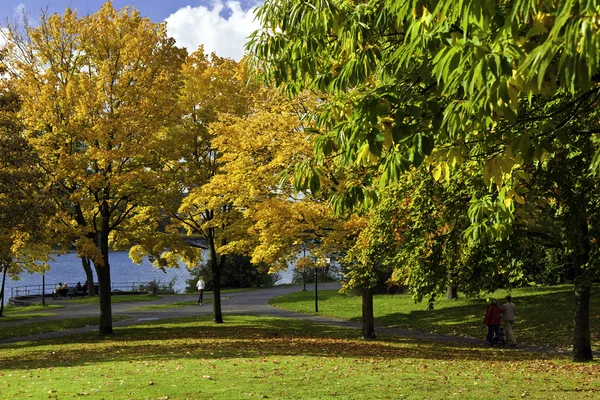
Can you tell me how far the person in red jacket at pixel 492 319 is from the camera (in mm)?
20719

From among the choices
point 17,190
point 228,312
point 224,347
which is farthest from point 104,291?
point 228,312

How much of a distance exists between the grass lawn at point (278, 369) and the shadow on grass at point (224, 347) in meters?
0.04

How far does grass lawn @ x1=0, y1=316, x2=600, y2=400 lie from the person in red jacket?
3.34 ft

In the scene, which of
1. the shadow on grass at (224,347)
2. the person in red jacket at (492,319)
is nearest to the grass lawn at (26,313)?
the shadow on grass at (224,347)

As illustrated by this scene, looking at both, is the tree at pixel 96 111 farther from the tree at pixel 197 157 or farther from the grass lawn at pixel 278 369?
the grass lawn at pixel 278 369

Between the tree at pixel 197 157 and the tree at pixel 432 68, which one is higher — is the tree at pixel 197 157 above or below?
above

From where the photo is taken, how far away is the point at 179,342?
807 inches

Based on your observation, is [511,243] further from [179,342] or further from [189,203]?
[189,203]

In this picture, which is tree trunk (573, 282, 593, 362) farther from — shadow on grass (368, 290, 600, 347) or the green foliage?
the green foliage

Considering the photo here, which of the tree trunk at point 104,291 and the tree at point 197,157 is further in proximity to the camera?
the tree at point 197,157

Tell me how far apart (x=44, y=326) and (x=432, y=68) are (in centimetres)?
2650

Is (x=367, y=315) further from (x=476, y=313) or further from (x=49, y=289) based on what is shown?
(x=49, y=289)

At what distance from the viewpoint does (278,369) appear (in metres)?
13.5

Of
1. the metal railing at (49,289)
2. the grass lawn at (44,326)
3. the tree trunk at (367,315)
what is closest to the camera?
the tree trunk at (367,315)
